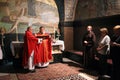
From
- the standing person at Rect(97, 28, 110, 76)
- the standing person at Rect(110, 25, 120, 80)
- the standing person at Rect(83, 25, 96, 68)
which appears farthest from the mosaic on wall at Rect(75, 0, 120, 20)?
the standing person at Rect(110, 25, 120, 80)

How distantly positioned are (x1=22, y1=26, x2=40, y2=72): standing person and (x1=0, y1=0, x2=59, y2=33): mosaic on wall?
2111 millimetres

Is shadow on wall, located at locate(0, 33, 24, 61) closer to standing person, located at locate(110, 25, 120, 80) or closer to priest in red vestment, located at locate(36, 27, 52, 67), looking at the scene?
priest in red vestment, located at locate(36, 27, 52, 67)

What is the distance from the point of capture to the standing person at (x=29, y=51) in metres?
6.56

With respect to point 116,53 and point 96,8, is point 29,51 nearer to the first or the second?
point 116,53

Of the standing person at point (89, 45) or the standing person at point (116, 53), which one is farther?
the standing person at point (89, 45)

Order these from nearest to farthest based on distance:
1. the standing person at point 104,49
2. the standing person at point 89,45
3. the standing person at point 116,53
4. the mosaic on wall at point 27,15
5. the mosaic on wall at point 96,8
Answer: the standing person at point 116,53
the standing person at point 104,49
the mosaic on wall at point 96,8
the standing person at point 89,45
the mosaic on wall at point 27,15

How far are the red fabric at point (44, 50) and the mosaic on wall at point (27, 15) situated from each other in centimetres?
181

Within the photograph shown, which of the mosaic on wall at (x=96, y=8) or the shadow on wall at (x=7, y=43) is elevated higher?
the mosaic on wall at (x=96, y=8)

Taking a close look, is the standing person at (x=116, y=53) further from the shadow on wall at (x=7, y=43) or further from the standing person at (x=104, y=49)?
the shadow on wall at (x=7, y=43)

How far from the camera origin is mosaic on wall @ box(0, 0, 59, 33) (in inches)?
321

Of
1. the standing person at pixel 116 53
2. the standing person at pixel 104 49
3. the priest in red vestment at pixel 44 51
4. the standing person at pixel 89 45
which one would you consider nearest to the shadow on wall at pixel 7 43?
the priest in red vestment at pixel 44 51

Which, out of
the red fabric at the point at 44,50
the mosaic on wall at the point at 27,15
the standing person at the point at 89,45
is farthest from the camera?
the mosaic on wall at the point at 27,15

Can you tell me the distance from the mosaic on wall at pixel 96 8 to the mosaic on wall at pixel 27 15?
152cm

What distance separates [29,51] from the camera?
258 inches
